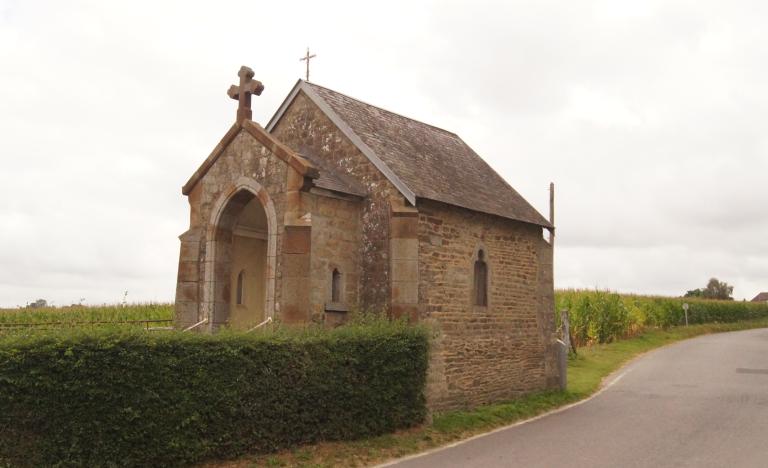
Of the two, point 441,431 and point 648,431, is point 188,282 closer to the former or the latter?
point 441,431

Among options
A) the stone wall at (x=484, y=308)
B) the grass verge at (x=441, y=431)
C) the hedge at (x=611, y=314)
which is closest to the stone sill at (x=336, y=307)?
the stone wall at (x=484, y=308)

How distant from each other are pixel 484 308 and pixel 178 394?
27.1 ft

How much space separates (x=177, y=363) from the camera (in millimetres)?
9023

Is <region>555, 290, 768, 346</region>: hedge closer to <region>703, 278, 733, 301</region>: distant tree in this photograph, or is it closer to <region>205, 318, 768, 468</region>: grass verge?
<region>205, 318, 768, 468</region>: grass verge

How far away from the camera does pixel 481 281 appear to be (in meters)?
15.7

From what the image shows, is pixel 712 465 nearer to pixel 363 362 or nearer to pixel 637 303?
pixel 363 362

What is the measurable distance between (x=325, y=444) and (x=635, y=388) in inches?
459

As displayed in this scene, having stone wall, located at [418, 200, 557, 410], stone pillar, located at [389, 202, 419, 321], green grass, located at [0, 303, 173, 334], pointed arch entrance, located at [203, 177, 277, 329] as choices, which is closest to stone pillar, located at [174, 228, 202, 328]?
pointed arch entrance, located at [203, 177, 277, 329]

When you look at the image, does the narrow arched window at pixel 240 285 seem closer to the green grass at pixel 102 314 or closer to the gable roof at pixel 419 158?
the gable roof at pixel 419 158

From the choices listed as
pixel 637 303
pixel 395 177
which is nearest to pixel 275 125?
pixel 395 177

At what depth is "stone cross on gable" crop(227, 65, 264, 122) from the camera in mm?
14258

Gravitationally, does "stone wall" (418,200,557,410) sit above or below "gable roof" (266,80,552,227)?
below

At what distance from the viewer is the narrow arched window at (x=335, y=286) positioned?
13.4 m

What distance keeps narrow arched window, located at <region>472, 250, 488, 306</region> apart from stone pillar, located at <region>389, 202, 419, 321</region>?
102 inches
